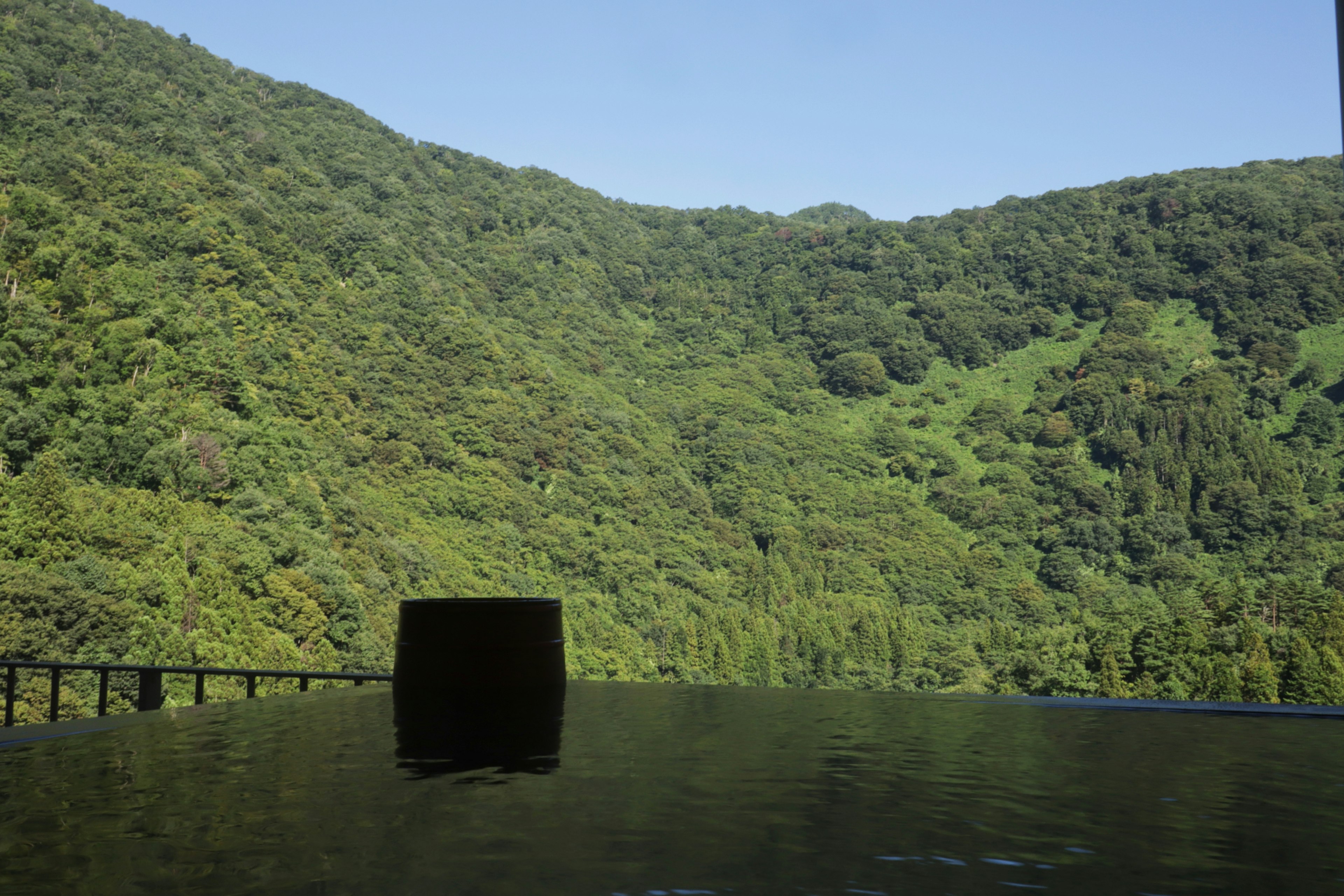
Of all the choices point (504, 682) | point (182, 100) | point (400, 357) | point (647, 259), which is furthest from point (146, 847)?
point (647, 259)

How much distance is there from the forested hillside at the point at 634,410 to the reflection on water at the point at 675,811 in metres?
22.3

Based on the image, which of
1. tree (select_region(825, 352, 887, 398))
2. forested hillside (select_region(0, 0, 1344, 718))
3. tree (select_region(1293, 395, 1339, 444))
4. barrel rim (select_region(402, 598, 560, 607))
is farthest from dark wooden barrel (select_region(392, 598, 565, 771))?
tree (select_region(825, 352, 887, 398))

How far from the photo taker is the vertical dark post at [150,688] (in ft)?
9.91

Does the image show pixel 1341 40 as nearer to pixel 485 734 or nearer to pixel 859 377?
pixel 485 734

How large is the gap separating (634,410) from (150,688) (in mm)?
64261

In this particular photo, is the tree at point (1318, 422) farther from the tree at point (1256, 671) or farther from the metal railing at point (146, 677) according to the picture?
the metal railing at point (146, 677)

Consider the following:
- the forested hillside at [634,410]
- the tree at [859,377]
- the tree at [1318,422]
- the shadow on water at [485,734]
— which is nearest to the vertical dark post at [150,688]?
the shadow on water at [485,734]

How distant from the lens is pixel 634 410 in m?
67.2

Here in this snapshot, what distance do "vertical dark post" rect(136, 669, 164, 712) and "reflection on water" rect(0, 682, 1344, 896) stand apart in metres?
1.97

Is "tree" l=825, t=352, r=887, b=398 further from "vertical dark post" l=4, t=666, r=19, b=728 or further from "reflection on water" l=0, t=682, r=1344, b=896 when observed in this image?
"reflection on water" l=0, t=682, r=1344, b=896

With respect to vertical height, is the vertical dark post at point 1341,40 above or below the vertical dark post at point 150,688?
above

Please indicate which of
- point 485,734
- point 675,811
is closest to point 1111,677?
point 485,734

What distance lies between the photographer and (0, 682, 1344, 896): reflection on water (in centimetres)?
58

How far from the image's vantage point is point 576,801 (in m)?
0.79
